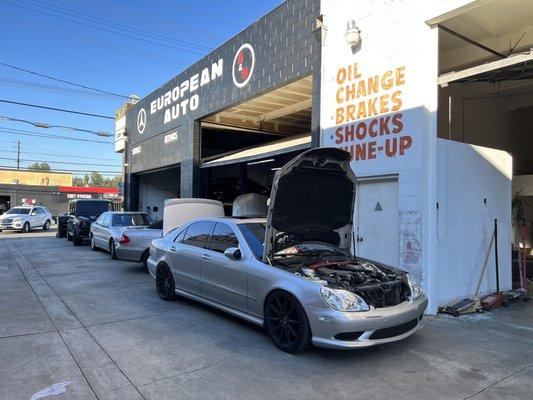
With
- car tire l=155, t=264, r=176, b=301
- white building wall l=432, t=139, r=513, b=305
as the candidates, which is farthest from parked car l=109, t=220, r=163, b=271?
white building wall l=432, t=139, r=513, b=305

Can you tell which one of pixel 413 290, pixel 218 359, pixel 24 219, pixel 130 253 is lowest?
pixel 218 359

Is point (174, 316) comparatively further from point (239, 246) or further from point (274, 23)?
point (274, 23)

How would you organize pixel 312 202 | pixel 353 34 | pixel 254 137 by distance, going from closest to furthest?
1. pixel 312 202
2. pixel 353 34
3. pixel 254 137

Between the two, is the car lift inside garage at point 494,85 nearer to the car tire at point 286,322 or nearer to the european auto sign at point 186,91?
the car tire at point 286,322

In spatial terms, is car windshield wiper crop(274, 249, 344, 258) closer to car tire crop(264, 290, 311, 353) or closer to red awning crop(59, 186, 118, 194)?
car tire crop(264, 290, 311, 353)

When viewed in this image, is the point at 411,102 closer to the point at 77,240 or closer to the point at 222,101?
the point at 222,101

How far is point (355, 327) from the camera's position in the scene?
4.59 metres

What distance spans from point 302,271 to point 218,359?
4.43 ft

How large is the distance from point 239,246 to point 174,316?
1614 millimetres

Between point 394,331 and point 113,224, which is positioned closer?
point 394,331

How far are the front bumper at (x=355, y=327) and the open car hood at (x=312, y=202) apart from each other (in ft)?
3.90

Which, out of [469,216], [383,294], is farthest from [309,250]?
[469,216]

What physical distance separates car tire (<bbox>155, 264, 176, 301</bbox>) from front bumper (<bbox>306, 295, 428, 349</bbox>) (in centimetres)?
341

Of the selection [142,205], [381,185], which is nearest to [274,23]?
[381,185]
